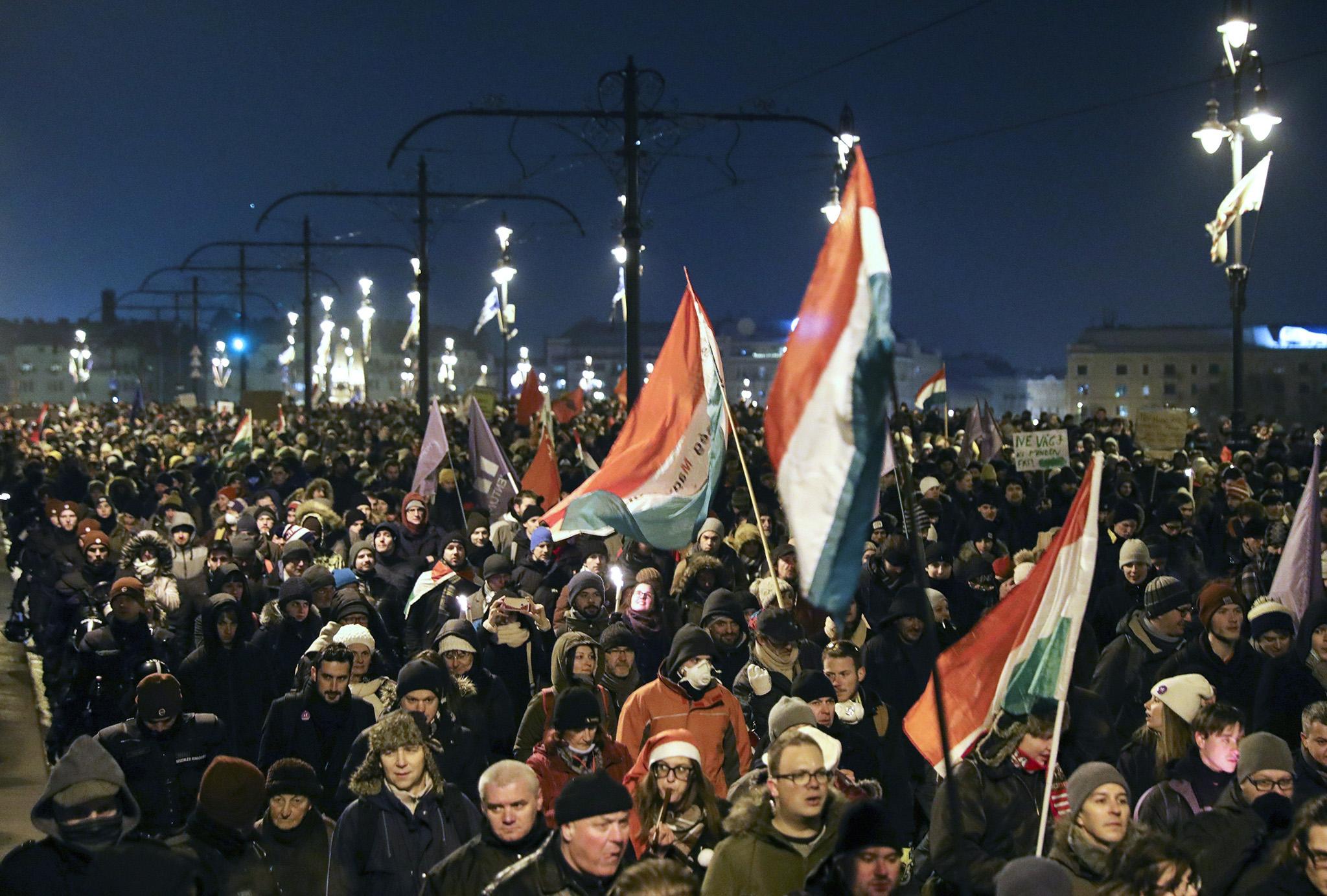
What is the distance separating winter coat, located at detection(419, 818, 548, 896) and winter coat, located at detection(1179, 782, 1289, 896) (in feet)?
6.82

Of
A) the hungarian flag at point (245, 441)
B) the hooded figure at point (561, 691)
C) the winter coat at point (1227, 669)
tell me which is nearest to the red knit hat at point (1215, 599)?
the winter coat at point (1227, 669)

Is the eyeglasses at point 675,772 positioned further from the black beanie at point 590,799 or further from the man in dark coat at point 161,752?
the man in dark coat at point 161,752

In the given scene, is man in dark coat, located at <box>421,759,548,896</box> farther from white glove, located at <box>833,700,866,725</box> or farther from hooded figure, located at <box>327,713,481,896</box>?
white glove, located at <box>833,700,866,725</box>

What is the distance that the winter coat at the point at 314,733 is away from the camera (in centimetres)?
719

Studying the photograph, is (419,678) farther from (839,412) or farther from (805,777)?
(839,412)

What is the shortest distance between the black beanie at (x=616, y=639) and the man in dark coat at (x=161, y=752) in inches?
74.1

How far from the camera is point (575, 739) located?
6.43m

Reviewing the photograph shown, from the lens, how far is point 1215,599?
790 centimetres

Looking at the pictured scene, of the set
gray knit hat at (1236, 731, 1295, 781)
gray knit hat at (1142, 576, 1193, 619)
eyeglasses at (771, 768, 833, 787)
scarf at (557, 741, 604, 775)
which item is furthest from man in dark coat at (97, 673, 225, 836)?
gray knit hat at (1142, 576, 1193, 619)

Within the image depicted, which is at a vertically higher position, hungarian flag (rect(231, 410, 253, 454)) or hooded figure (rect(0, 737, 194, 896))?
hungarian flag (rect(231, 410, 253, 454))

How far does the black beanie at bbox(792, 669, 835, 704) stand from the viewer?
6.97m

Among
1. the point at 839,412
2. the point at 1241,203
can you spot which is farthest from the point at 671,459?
the point at 1241,203

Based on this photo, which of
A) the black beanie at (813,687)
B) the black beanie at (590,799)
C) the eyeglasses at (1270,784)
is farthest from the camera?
the black beanie at (813,687)

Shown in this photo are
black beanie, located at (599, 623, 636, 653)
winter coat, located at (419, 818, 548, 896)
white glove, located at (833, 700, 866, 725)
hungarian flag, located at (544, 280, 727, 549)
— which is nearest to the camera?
winter coat, located at (419, 818, 548, 896)
